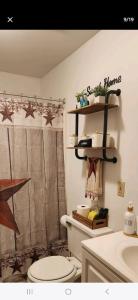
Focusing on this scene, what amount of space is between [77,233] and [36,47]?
152cm

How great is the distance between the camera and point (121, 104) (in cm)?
125

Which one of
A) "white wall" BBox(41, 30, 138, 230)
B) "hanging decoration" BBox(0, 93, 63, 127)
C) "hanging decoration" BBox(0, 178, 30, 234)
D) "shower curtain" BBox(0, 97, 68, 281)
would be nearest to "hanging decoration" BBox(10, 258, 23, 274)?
"shower curtain" BBox(0, 97, 68, 281)

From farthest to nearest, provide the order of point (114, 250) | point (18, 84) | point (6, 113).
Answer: point (18, 84), point (6, 113), point (114, 250)

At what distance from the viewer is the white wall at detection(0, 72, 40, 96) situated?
2.17 m

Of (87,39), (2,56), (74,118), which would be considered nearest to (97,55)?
(87,39)

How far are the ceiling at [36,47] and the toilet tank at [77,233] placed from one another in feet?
4.19

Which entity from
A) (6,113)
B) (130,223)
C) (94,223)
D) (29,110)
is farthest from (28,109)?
(130,223)

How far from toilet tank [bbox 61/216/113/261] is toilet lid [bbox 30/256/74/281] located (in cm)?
13

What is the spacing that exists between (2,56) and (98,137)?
3.94 ft

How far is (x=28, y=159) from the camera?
171cm

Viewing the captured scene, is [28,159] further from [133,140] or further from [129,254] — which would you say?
[129,254]

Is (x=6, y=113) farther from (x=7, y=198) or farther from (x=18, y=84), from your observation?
(x=18, y=84)

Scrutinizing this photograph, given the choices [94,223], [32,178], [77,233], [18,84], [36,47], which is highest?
[36,47]

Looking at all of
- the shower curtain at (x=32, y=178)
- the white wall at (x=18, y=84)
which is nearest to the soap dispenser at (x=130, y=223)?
the shower curtain at (x=32, y=178)
